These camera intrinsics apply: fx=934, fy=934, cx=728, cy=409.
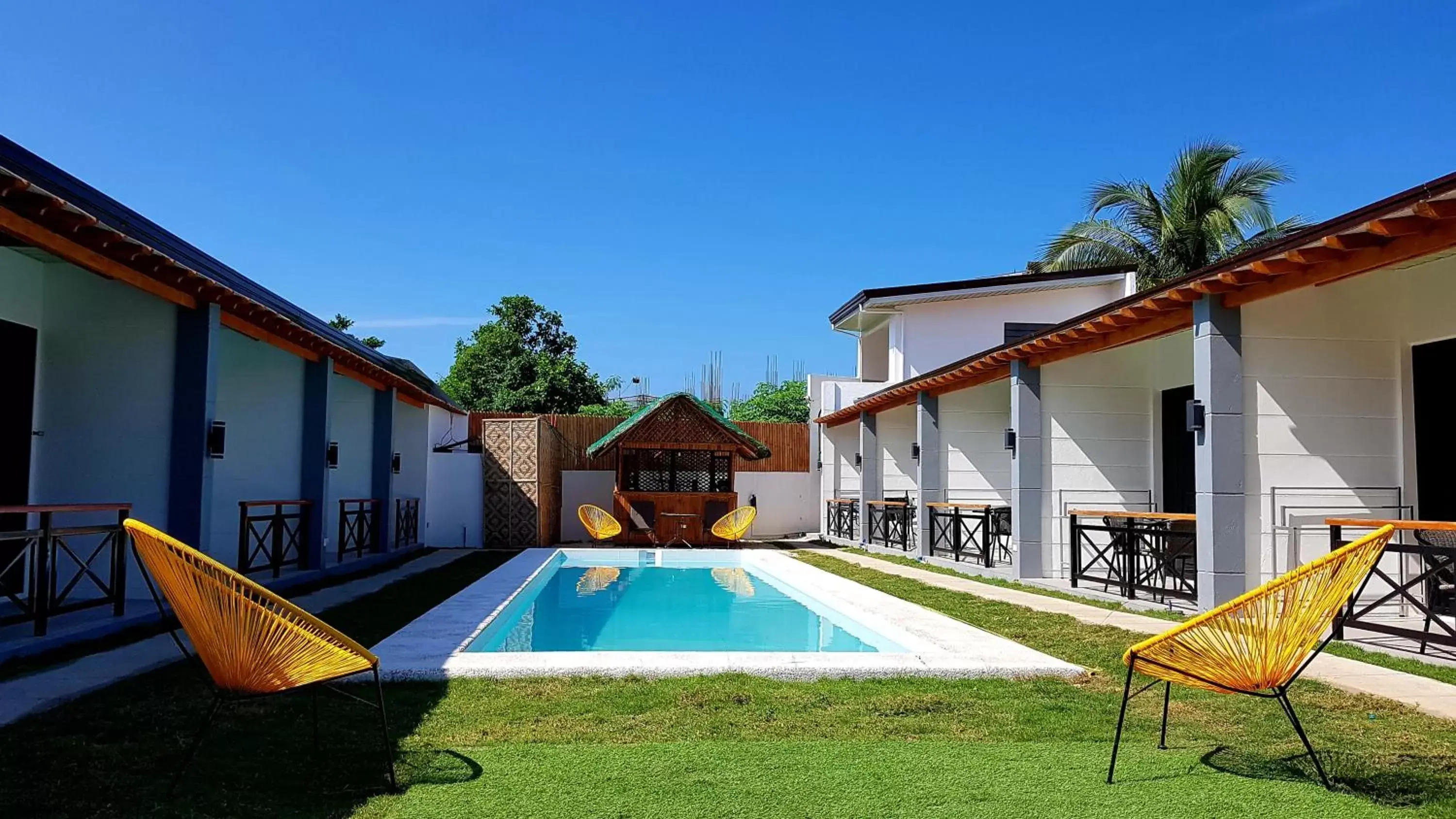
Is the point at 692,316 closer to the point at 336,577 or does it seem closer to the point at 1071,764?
the point at 336,577

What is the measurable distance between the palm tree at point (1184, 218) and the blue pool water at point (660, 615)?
1603 cm

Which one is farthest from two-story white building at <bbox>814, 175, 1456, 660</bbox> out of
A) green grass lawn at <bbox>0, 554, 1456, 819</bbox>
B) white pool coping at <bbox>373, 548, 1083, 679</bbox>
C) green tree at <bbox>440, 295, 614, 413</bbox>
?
green tree at <bbox>440, 295, 614, 413</bbox>

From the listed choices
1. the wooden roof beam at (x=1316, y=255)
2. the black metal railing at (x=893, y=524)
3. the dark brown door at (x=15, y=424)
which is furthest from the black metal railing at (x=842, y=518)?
the dark brown door at (x=15, y=424)

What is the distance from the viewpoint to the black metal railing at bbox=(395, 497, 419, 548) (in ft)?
49.8

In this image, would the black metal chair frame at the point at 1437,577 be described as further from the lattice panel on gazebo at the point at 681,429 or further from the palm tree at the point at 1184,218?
the palm tree at the point at 1184,218

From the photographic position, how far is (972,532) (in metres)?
13.7

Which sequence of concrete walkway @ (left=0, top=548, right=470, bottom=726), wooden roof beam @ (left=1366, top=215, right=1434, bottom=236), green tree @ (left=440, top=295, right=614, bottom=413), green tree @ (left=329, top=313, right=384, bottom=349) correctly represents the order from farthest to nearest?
green tree @ (left=329, top=313, right=384, bottom=349)
green tree @ (left=440, top=295, right=614, bottom=413)
wooden roof beam @ (left=1366, top=215, right=1434, bottom=236)
concrete walkway @ (left=0, top=548, right=470, bottom=726)

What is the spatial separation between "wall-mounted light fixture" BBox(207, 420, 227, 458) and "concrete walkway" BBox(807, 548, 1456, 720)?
7.41m

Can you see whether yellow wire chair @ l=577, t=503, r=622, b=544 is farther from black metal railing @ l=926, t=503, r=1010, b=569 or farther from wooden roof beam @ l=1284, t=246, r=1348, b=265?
wooden roof beam @ l=1284, t=246, r=1348, b=265

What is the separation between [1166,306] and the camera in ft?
26.9

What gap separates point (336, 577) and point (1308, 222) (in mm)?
25483

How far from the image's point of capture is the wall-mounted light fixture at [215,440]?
8.02 meters

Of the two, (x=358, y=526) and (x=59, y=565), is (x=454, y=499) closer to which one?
(x=358, y=526)

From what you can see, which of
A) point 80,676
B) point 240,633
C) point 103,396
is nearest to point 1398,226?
point 240,633
